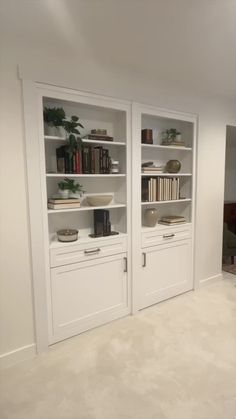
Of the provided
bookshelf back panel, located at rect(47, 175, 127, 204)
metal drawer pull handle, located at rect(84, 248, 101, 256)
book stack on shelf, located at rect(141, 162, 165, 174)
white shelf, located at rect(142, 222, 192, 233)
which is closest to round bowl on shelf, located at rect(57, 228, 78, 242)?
metal drawer pull handle, located at rect(84, 248, 101, 256)

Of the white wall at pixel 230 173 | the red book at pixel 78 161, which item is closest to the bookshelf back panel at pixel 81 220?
the red book at pixel 78 161

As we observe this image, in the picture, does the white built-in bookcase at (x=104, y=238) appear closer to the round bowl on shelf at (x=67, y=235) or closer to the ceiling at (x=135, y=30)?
the round bowl on shelf at (x=67, y=235)

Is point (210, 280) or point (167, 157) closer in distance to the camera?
point (167, 157)

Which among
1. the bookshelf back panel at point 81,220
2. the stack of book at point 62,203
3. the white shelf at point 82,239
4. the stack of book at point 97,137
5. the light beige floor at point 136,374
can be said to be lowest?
the light beige floor at point 136,374

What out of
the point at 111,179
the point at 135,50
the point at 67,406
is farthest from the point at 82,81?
the point at 67,406

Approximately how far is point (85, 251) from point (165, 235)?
1006 millimetres

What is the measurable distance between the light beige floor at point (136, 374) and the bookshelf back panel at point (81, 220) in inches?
38.3

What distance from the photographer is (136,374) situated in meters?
1.87

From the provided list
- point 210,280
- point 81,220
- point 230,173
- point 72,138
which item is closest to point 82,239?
point 81,220

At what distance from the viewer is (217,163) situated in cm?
322

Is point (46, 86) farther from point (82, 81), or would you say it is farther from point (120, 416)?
point (120, 416)

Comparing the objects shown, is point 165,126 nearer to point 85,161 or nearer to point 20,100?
point 85,161

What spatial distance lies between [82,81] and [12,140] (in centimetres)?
79

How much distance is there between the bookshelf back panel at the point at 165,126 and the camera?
9.50 feet
